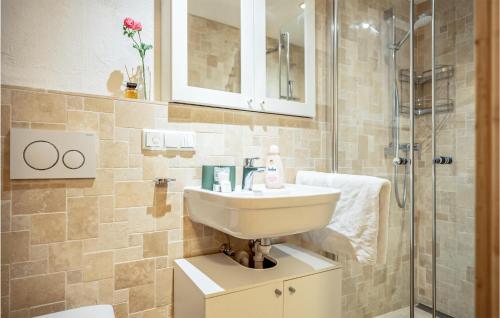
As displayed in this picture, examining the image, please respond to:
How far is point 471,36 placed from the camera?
1.30 meters

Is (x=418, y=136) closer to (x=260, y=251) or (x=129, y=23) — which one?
(x=260, y=251)

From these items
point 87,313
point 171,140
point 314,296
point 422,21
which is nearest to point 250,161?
point 171,140

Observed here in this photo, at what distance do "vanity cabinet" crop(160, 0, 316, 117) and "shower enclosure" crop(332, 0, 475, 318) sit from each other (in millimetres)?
318

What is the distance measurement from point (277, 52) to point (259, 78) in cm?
22

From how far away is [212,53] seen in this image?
143 centimetres

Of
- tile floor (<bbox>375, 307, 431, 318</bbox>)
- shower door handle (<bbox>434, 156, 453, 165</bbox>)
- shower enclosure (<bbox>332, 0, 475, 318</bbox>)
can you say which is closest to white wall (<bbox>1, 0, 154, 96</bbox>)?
shower enclosure (<bbox>332, 0, 475, 318</bbox>)

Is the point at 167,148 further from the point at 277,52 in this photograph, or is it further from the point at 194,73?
the point at 277,52

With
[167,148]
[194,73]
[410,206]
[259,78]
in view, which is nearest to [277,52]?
[259,78]

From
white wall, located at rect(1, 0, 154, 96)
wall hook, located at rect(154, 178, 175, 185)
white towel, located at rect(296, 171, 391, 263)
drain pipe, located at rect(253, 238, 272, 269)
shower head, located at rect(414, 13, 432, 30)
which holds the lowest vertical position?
drain pipe, located at rect(253, 238, 272, 269)

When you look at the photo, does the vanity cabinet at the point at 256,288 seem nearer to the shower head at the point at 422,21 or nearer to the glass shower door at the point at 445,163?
the glass shower door at the point at 445,163

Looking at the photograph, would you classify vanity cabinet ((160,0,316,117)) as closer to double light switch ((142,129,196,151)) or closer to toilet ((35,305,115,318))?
double light switch ((142,129,196,151))

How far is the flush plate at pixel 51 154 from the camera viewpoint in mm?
1018

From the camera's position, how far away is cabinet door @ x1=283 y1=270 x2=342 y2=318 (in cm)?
116

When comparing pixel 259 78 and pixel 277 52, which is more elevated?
pixel 277 52
